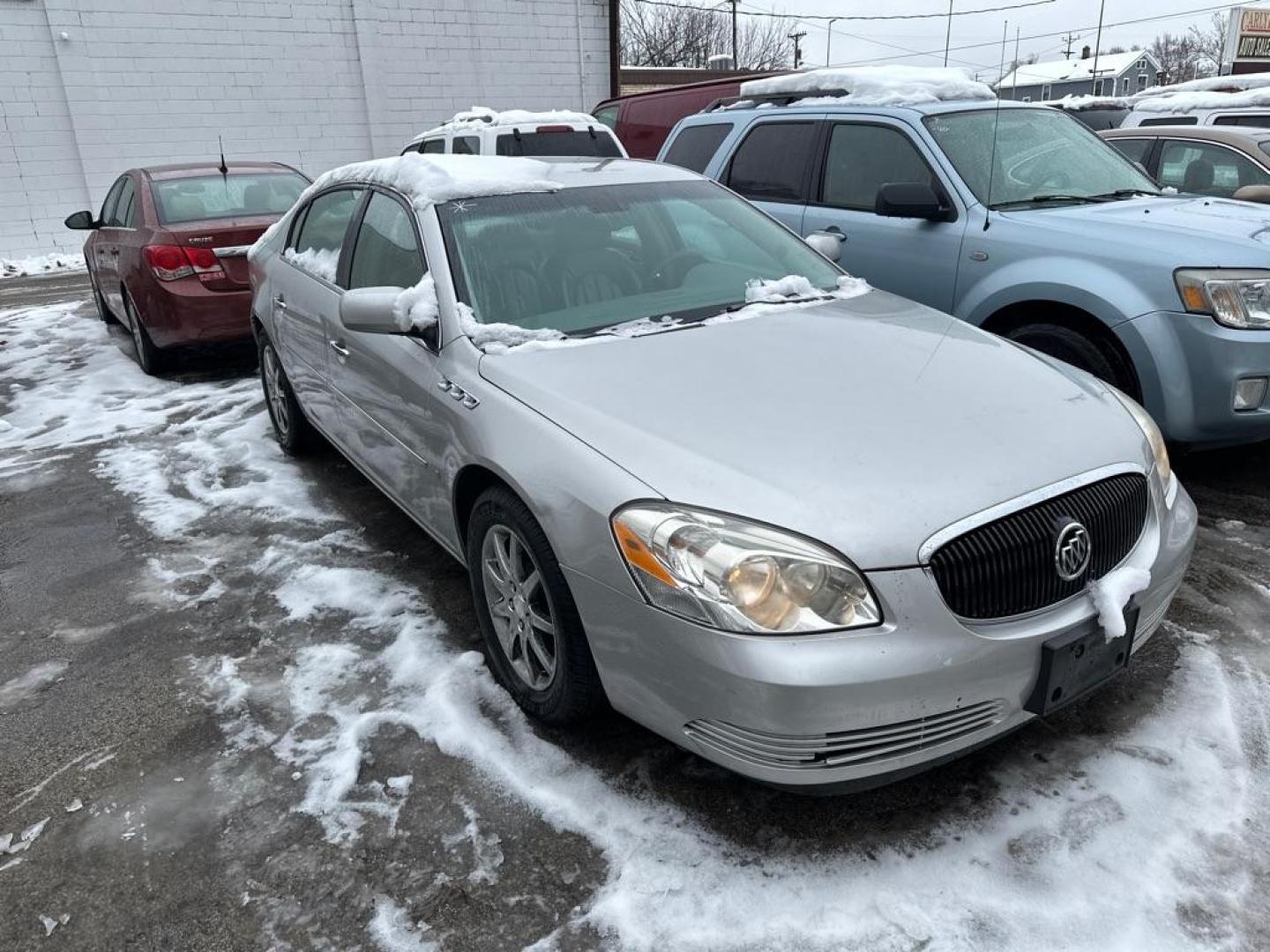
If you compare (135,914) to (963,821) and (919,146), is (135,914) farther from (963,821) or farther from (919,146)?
(919,146)

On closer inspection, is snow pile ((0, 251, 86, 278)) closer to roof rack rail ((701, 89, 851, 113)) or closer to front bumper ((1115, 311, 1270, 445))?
roof rack rail ((701, 89, 851, 113))

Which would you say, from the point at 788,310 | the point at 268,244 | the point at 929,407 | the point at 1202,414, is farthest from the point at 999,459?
the point at 268,244

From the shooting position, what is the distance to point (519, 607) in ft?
9.04

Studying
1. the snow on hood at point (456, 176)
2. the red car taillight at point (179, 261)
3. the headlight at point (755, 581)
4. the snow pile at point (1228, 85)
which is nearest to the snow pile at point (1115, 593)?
the headlight at point (755, 581)

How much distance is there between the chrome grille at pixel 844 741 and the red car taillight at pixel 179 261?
5.82 m

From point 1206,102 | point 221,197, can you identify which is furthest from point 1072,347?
point 1206,102

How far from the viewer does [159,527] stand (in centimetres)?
449

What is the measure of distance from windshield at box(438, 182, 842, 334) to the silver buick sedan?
13 mm

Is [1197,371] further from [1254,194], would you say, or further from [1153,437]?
[1254,194]

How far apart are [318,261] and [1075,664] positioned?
3682 mm

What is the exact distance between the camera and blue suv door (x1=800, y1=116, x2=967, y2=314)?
4.69 m

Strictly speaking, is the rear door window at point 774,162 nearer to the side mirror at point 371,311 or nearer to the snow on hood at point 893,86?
the snow on hood at point 893,86

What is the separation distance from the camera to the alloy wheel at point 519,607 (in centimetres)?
266

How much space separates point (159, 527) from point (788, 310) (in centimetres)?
320
